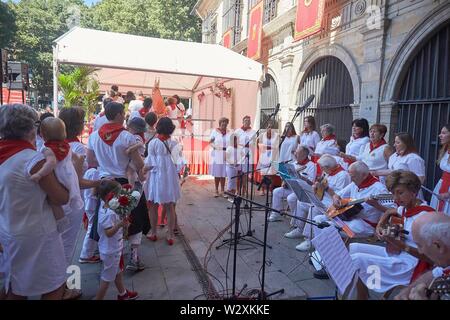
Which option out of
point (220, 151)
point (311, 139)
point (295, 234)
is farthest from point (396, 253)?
point (220, 151)

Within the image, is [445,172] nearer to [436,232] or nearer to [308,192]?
[308,192]

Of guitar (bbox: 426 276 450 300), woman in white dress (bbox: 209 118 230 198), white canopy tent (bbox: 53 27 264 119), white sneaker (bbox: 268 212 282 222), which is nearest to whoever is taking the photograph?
guitar (bbox: 426 276 450 300)

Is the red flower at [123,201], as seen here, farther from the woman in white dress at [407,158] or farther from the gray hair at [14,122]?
the woman in white dress at [407,158]

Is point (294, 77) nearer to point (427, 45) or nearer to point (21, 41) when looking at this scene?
point (427, 45)

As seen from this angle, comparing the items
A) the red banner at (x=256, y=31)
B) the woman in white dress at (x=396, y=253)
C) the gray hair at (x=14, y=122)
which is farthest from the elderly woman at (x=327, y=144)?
the red banner at (x=256, y=31)

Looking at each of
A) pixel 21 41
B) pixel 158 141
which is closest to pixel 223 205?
pixel 158 141

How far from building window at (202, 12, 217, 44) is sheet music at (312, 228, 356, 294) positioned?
61.9ft

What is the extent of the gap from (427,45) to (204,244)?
468 cm

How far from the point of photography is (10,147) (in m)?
2.07

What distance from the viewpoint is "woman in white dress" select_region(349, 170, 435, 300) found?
8.49ft

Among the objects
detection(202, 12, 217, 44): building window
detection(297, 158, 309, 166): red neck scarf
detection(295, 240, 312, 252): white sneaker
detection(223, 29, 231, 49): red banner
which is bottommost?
detection(295, 240, 312, 252): white sneaker

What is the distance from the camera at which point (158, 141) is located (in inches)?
176

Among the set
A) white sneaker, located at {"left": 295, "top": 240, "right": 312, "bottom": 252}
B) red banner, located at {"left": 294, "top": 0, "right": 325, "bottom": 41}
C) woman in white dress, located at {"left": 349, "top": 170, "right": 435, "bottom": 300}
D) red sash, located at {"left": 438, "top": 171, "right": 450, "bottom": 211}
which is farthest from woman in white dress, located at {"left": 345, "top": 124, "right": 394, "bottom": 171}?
red banner, located at {"left": 294, "top": 0, "right": 325, "bottom": 41}

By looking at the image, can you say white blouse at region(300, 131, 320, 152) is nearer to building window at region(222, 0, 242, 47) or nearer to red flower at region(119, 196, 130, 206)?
red flower at region(119, 196, 130, 206)
